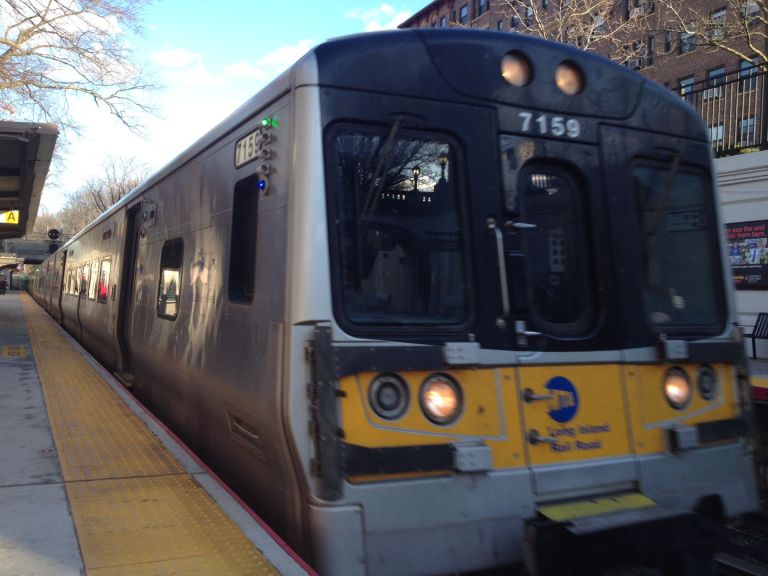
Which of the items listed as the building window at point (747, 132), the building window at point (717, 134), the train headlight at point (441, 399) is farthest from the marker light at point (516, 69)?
the building window at point (717, 134)

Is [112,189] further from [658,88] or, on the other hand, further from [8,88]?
[658,88]

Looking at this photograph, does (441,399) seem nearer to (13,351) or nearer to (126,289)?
(126,289)

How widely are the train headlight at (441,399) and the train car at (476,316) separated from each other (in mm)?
15

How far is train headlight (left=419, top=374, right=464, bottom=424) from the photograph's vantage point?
3020 millimetres

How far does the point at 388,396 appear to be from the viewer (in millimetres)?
2961

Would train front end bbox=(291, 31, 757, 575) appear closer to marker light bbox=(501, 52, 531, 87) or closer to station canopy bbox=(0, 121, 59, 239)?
marker light bbox=(501, 52, 531, 87)

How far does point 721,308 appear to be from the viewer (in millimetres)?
3998

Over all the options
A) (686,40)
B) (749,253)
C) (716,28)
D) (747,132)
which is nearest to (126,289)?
(749,253)

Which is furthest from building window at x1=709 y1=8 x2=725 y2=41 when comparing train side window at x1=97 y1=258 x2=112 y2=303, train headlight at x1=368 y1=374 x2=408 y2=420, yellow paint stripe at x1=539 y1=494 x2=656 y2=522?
train headlight at x1=368 y1=374 x2=408 y2=420

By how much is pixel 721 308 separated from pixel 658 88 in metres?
1.39

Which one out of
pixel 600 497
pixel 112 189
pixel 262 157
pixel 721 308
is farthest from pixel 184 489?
pixel 112 189

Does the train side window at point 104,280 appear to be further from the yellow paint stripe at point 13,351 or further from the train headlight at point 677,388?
the train headlight at point 677,388

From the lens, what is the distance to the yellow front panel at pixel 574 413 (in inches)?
127

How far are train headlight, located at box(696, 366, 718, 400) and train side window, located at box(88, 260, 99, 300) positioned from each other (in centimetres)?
1046
